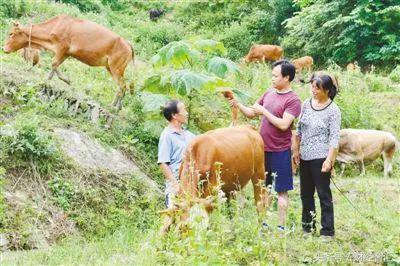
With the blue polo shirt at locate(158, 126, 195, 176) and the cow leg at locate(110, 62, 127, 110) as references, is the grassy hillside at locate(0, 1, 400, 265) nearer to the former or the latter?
the cow leg at locate(110, 62, 127, 110)

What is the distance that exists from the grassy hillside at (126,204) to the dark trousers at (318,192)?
0.20m

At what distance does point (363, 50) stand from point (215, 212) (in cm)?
1582

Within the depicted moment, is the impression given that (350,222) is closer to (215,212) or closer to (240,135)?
(240,135)

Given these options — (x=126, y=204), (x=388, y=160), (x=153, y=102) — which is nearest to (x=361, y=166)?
(x=388, y=160)

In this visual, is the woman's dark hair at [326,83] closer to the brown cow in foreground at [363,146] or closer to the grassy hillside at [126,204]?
the grassy hillside at [126,204]

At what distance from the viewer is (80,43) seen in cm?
946

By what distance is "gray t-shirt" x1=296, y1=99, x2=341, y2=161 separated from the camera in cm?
667

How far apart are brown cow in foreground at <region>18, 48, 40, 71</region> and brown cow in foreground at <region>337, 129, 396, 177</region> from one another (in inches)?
203

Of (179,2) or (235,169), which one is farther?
(179,2)

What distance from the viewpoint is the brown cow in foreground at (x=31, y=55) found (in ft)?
33.6

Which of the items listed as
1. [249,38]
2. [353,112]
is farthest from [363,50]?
[353,112]

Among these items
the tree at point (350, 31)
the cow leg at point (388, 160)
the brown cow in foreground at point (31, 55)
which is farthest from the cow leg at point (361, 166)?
the tree at point (350, 31)

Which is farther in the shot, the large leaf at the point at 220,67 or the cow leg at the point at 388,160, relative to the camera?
the cow leg at the point at 388,160

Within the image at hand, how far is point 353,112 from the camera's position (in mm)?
11867
